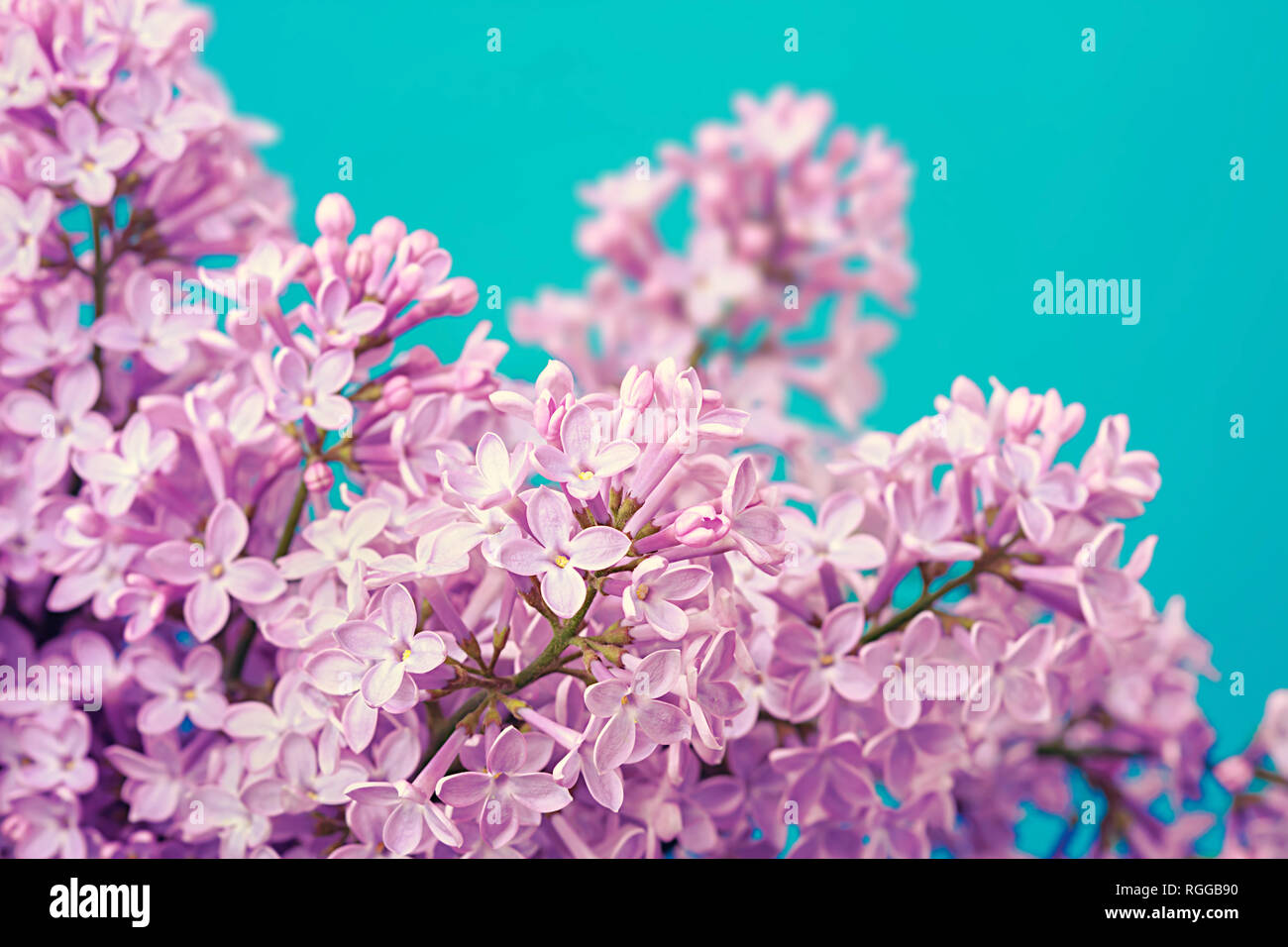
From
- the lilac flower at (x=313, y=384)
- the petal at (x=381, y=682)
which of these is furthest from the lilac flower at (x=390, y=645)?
the lilac flower at (x=313, y=384)

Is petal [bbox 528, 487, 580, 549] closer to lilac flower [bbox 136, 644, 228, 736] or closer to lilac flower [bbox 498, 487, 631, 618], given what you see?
lilac flower [bbox 498, 487, 631, 618]

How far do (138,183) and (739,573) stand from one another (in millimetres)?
364

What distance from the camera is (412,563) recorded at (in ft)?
1.24

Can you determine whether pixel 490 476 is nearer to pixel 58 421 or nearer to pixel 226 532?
pixel 226 532

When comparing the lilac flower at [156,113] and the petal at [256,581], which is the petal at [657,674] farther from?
the lilac flower at [156,113]

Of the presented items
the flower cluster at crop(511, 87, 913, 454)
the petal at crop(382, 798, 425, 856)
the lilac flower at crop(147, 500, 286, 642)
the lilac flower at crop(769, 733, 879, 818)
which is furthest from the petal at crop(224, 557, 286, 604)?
the flower cluster at crop(511, 87, 913, 454)

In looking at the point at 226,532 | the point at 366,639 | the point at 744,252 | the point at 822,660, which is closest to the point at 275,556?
the point at 226,532

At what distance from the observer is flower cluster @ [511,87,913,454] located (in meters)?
0.79

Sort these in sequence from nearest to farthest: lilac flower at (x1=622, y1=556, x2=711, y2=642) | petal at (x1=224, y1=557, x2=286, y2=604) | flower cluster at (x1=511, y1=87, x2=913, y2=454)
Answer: lilac flower at (x1=622, y1=556, x2=711, y2=642) < petal at (x1=224, y1=557, x2=286, y2=604) < flower cluster at (x1=511, y1=87, x2=913, y2=454)

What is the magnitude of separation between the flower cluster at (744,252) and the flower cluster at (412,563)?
243 mm

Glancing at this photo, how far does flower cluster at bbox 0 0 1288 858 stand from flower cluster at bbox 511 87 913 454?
0.80 feet

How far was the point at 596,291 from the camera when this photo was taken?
0.86 meters
